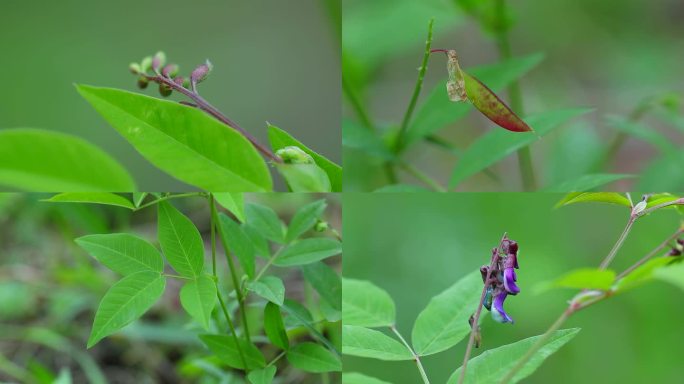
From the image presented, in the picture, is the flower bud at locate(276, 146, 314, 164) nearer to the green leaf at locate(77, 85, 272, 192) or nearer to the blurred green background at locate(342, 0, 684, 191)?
the green leaf at locate(77, 85, 272, 192)

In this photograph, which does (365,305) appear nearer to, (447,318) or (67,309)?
(447,318)

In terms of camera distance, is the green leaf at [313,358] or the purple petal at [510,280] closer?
the purple petal at [510,280]

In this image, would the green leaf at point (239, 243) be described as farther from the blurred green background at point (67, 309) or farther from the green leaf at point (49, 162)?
the blurred green background at point (67, 309)

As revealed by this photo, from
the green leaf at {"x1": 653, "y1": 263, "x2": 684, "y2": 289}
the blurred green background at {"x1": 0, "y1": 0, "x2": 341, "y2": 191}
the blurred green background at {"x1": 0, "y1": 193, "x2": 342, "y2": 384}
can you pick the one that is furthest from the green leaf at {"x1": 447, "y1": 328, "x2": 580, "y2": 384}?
the blurred green background at {"x1": 0, "y1": 0, "x2": 341, "y2": 191}

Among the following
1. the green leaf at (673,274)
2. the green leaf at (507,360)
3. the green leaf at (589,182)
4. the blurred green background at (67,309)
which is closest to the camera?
the green leaf at (673,274)

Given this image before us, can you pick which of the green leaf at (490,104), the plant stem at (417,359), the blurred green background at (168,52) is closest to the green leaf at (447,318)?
the plant stem at (417,359)
